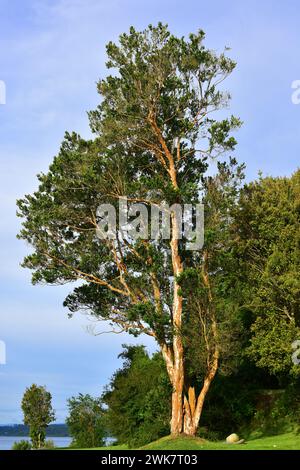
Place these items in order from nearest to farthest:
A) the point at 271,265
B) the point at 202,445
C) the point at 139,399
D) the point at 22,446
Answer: the point at 202,445 < the point at 271,265 < the point at 139,399 < the point at 22,446

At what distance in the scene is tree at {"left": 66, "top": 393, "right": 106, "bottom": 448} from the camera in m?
44.3

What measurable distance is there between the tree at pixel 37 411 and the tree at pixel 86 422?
3662 mm

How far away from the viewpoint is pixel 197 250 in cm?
2781

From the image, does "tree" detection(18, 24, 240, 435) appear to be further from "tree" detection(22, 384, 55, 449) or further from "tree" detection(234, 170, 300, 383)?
"tree" detection(22, 384, 55, 449)

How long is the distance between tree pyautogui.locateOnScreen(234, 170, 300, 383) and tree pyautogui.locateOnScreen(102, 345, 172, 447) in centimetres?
496

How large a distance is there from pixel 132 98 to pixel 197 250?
7.65 metres

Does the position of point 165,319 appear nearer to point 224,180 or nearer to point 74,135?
point 224,180

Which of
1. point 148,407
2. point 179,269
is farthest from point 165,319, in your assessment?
point 148,407

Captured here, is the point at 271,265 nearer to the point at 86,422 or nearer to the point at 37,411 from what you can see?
the point at 86,422

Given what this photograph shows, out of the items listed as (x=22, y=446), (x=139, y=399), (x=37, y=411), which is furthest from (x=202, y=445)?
(x=37, y=411)

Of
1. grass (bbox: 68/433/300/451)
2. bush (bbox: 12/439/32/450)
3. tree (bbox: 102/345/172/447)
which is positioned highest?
tree (bbox: 102/345/172/447)

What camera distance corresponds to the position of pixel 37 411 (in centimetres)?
4938

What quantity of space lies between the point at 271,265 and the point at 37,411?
29.4 metres

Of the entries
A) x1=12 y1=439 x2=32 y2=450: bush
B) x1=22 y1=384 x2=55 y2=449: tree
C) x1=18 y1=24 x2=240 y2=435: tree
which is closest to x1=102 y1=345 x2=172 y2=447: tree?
x1=18 y1=24 x2=240 y2=435: tree
